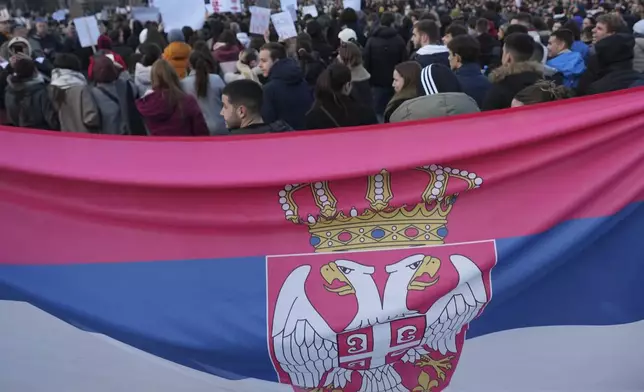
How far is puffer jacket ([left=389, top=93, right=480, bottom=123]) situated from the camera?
399 cm

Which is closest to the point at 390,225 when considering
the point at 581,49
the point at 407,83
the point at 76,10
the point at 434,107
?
the point at 434,107

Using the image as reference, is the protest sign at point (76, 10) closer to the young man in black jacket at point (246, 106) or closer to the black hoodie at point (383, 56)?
the black hoodie at point (383, 56)

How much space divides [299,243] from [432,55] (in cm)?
382

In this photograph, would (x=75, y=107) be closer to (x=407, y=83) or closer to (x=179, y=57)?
(x=179, y=57)

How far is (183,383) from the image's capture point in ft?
9.98

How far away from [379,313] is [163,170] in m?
1.06

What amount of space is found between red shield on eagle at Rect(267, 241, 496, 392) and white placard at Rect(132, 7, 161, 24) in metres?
13.4

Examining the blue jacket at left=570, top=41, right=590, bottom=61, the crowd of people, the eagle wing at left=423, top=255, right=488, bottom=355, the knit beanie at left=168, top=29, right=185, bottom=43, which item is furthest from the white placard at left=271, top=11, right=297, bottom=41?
the eagle wing at left=423, top=255, right=488, bottom=355

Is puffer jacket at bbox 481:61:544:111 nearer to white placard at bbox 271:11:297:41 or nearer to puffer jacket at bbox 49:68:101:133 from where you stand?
puffer jacket at bbox 49:68:101:133

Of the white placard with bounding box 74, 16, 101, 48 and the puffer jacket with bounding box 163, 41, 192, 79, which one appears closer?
the puffer jacket with bounding box 163, 41, 192, 79

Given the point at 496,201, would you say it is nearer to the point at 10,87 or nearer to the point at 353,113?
the point at 353,113

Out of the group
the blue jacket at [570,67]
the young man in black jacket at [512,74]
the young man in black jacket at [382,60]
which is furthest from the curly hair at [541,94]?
the young man in black jacket at [382,60]

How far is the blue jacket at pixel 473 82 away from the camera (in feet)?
18.2

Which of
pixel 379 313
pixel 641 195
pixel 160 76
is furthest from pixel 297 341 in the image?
pixel 160 76
